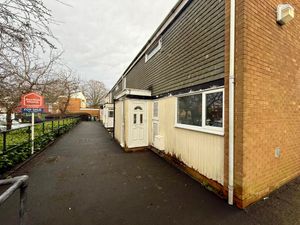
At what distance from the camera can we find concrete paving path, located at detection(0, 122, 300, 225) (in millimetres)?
2775

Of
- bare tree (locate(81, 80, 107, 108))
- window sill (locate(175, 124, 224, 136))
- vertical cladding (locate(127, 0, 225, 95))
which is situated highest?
bare tree (locate(81, 80, 107, 108))

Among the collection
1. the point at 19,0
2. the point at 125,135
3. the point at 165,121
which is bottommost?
the point at 125,135

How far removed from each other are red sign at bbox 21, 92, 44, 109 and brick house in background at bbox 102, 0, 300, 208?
5.68 metres

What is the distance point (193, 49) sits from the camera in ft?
15.9

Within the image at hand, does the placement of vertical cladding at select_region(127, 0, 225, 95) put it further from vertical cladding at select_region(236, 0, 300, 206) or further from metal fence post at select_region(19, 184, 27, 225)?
metal fence post at select_region(19, 184, 27, 225)

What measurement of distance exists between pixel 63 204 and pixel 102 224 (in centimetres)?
110

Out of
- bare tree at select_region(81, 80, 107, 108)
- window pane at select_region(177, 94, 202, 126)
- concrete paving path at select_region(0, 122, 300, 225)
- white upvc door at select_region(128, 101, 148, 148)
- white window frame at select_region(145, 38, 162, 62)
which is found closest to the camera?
concrete paving path at select_region(0, 122, 300, 225)

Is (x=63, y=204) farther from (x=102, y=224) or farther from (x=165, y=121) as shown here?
(x=165, y=121)

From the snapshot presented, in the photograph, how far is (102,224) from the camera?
266 centimetres

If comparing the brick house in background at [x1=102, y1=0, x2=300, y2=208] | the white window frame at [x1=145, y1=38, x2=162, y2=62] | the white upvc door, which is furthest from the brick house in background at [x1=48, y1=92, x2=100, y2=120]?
the brick house in background at [x1=102, y1=0, x2=300, y2=208]

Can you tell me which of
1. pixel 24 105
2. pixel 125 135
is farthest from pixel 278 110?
pixel 24 105

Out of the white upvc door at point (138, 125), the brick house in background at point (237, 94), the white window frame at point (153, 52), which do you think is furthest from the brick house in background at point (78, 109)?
the brick house in background at point (237, 94)

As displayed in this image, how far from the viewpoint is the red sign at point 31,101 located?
666 cm

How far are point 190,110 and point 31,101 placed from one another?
21.2 ft
